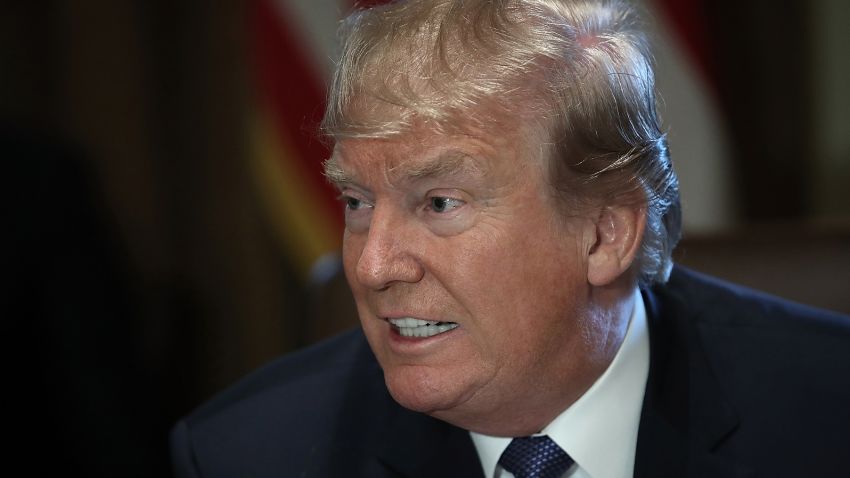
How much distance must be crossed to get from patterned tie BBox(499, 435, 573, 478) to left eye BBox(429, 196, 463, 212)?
414mm

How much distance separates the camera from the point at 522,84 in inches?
57.6

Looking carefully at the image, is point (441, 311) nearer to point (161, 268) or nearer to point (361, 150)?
point (361, 150)

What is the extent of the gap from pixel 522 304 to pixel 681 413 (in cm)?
37

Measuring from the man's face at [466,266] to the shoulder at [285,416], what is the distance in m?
0.28

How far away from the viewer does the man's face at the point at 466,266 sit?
1.46 m

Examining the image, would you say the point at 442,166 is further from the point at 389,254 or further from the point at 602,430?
the point at 602,430

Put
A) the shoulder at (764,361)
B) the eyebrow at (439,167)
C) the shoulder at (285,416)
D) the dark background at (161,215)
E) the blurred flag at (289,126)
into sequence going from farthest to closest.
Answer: the blurred flag at (289,126) → the dark background at (161,215) → the shoulder at (285,416) → the shoulder at (764,361) → the eyebrow at (439,167)


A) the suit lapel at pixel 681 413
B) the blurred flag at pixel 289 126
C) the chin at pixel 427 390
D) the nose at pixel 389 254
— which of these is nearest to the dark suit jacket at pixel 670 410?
the suit lapel at pixel 681 413

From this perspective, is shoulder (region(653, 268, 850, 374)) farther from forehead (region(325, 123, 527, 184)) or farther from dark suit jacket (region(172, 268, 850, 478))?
forehead (region(325, 123, 527, 184))

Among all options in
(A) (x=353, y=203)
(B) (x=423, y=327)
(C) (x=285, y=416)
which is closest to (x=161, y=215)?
(C) (x=285, y=416)

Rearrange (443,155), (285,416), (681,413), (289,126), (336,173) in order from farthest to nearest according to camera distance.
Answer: (289,126) → (285,416) → (681,413) → (336,173) → (443,155)

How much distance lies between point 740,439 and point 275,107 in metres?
1.88

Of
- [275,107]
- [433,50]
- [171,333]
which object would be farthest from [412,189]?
[171,333]

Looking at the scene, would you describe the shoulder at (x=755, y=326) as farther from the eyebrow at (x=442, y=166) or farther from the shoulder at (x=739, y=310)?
the eyebrow at (x=442, y=166)
